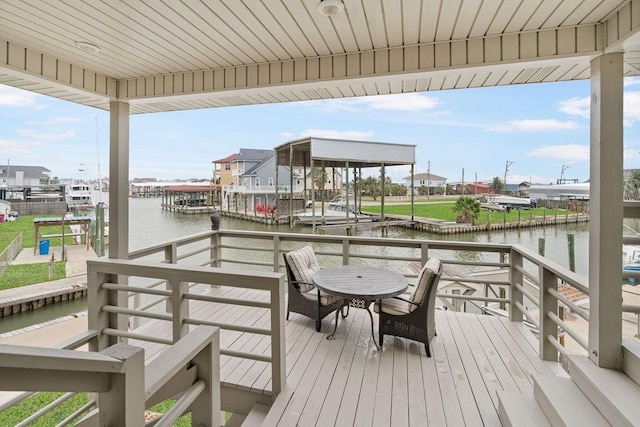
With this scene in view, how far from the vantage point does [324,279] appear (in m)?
3.40

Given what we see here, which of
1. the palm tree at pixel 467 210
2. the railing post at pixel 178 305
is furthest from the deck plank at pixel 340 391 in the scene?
the palm tree at pixel 467 210

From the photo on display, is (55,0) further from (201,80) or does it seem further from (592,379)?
(592,379)

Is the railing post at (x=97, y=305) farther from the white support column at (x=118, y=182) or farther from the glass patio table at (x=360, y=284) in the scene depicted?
the glass patio table at (x=360, y=284)

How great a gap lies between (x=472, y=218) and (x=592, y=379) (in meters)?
20.7

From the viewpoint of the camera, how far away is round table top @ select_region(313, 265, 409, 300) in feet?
9.87

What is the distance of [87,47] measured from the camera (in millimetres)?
2568

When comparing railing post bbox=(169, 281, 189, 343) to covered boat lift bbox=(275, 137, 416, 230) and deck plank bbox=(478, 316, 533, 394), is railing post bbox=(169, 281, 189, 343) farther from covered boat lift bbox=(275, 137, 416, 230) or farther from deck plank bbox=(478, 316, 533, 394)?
covered boat lift bbox=(275, 137, 416, 230)

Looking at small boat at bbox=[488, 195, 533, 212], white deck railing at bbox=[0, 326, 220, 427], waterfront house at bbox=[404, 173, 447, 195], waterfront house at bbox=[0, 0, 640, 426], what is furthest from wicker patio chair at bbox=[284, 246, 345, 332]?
waterfront house at bbox=[404, 173, 447, 195]

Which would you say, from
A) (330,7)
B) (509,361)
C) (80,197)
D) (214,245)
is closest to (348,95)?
(330,7)

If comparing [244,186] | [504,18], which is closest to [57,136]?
[244,186]

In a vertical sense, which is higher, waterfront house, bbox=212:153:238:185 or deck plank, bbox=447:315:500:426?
waterfront house, bbox=212:153:238:185

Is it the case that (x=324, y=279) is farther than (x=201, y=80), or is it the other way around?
(x=324, y=279)

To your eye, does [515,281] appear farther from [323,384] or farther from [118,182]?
[118,182]

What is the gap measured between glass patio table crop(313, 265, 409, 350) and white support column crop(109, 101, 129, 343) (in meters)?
2.02
